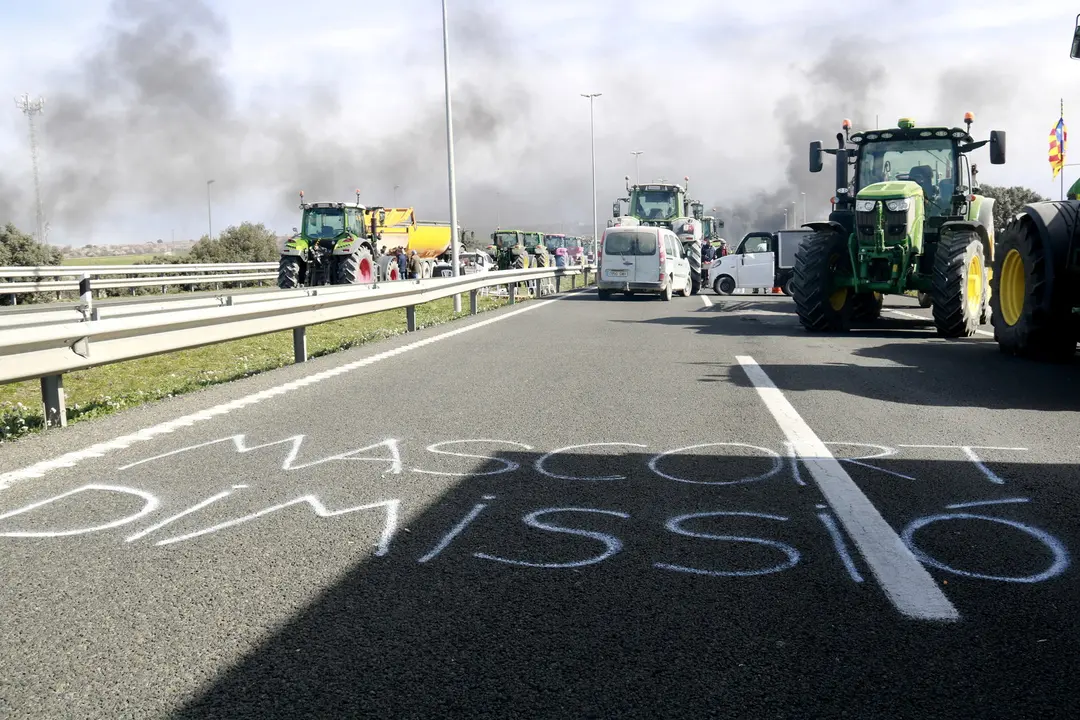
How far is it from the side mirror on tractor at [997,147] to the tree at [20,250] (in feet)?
124

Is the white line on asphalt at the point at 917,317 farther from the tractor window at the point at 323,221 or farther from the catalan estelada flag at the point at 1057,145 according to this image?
the tractor window at the point at 323,221

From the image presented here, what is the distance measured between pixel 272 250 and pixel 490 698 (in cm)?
6796

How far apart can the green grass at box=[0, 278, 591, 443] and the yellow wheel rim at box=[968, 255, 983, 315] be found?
26.9ft

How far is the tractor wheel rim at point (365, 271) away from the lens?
27.8 meters

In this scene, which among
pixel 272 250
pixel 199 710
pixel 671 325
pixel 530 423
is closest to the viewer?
pixel 199 710

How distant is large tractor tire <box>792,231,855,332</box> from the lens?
16.2 m

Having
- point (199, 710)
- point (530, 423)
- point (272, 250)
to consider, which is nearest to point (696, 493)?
point (530, 423)

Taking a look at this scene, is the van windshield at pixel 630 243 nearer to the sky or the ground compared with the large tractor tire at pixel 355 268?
nearer to the sky

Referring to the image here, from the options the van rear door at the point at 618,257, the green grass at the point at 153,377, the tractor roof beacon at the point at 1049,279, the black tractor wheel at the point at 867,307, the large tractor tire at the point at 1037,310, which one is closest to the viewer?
the green grass at the point at 153,377

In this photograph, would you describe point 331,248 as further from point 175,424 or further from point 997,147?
point 175,424

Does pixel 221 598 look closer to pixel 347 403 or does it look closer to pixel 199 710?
pixel 199 710

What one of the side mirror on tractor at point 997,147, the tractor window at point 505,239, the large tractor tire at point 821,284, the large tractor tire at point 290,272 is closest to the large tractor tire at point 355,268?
the large tractor tire at point 290,272

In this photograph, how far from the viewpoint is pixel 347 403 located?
861cm

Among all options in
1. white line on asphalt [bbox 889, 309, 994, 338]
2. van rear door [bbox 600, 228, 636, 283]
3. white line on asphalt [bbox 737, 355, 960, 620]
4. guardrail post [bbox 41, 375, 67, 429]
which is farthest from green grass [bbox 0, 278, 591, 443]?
van rear door [bbox 600, 228, 636, 283]
